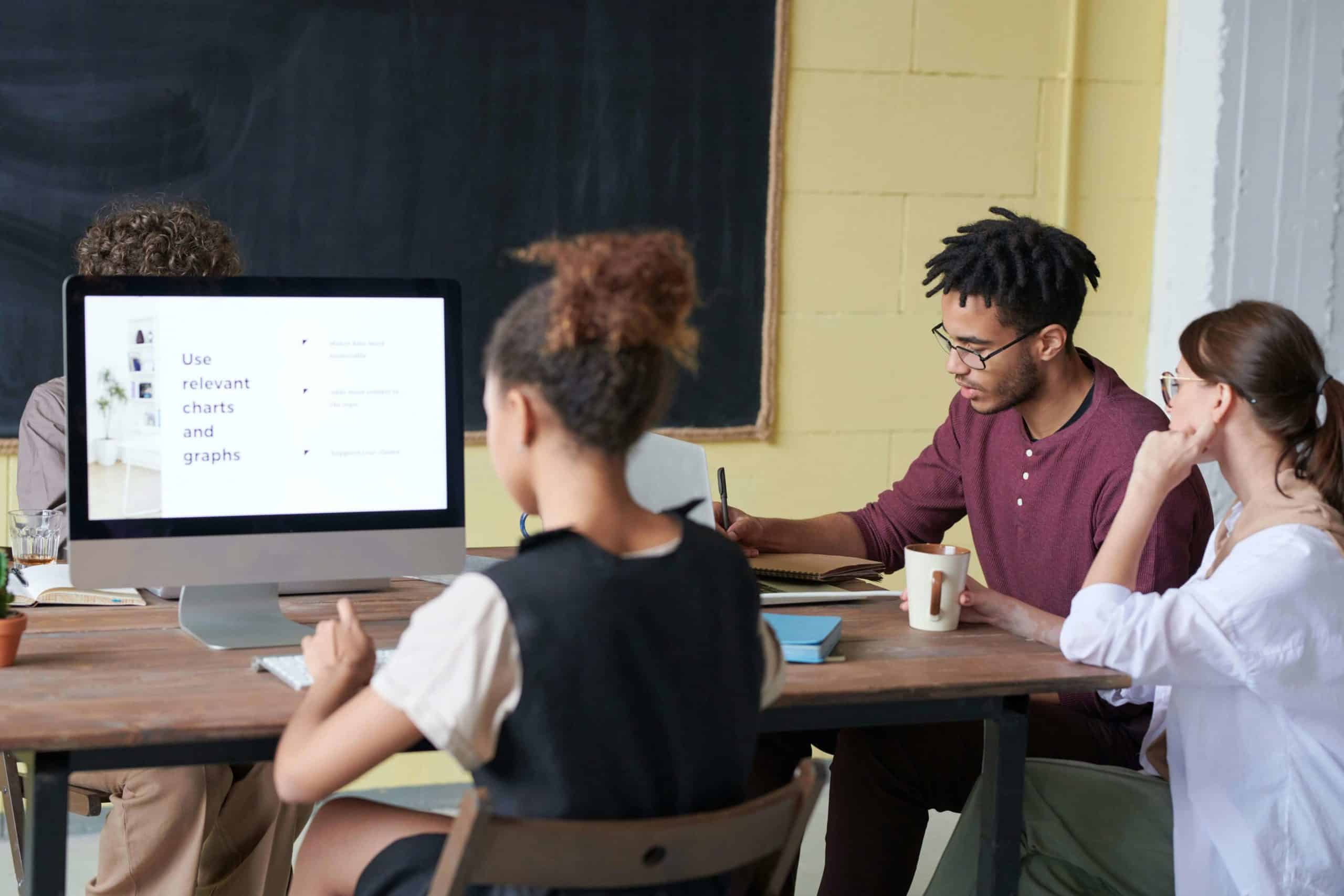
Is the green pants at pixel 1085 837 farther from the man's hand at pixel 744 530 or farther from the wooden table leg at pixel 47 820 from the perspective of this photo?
the wooden table leg at pixel 47 820

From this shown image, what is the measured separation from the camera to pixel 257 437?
63.6 inches

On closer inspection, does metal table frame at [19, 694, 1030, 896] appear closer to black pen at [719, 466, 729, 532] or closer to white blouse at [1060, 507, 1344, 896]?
white blouse at [1060, 507, 1344, 896]

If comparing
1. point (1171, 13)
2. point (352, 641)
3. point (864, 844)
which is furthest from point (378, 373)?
point (1171, 13)

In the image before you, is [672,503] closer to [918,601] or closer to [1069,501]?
[918,601]

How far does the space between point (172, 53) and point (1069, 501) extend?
6.56 feet

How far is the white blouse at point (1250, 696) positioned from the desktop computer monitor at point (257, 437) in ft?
2.68

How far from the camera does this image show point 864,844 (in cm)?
204

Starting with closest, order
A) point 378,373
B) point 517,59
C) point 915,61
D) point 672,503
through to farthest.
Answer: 1. point 378,373
2. point 672,503
3. point 517,59
4. point 915,61

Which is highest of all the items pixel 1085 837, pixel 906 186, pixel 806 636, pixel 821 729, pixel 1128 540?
pixel 906 186

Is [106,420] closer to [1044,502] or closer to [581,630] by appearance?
[581,630]

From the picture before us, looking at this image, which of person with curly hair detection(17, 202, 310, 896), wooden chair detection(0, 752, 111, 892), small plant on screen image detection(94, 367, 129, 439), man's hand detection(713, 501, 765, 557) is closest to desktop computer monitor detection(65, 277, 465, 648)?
small plant on screen image detection(94, 367, 129, 439)

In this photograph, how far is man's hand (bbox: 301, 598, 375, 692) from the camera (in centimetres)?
125

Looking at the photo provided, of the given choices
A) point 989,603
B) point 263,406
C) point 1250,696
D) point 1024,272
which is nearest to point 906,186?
point 1024,272

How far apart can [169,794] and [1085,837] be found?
1.24 meters
